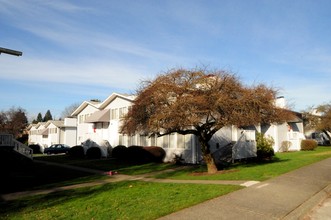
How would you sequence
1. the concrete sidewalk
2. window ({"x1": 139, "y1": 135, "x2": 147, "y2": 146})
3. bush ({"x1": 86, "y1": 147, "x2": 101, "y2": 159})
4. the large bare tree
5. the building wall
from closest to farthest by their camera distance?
the concrete sidewalk
the large bare tree
window ({"x1": 139, "y1": 135, "x2": 147, "y2": 146})
bush ({"x1": 86, "y1": 147, "x2": 101, "y2": 159})
the building wall

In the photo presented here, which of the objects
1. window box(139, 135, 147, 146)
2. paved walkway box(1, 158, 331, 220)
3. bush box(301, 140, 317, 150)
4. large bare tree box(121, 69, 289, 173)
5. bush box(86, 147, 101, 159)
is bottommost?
paved walkway box(1, 158, 331, 220)

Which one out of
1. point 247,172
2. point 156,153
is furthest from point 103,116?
point 247,172

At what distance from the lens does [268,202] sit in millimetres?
8789

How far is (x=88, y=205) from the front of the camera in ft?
29.2

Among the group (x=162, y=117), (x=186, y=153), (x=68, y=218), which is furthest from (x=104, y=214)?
(x=186, y=153)

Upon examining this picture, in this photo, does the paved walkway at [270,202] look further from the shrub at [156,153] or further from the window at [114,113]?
the window at [114,113]

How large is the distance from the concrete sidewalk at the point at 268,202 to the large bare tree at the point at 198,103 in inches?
144

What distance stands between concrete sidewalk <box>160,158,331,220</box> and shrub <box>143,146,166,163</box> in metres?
12.6

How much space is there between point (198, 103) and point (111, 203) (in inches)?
252

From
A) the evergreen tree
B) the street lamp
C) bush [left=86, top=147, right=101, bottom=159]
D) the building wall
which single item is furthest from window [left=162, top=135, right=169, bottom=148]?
the evergreen tree

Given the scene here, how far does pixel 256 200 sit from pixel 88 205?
5.00 m

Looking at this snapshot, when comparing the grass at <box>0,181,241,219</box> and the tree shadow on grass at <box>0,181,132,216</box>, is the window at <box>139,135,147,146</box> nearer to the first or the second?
the tree shadow on grass at <box>0,181,132,216</box>

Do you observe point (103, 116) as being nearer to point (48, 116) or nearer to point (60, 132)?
point (60, 132)

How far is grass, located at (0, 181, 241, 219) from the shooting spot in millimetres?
7734
